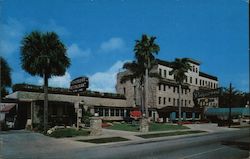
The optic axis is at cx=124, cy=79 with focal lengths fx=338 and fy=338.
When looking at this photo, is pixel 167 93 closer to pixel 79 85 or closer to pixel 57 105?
pixel 57 105

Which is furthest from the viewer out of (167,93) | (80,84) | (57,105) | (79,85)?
(167,93)

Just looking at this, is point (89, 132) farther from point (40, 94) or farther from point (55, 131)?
point (40, 94)

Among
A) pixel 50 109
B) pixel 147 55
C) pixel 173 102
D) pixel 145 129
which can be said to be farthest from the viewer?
pixel 173 102

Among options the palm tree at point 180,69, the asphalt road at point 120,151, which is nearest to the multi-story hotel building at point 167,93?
the palm tree at point 180,69

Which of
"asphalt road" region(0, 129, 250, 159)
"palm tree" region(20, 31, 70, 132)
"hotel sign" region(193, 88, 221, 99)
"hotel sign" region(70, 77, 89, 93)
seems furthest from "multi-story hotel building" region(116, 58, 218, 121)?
"asphalt road" region(0, 129, 250, 159)

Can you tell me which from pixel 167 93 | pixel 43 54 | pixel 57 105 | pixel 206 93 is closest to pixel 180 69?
pixel 167 93

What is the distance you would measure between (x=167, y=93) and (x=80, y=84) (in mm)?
33264

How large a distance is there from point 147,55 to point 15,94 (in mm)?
19497

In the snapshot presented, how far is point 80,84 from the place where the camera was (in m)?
34.7

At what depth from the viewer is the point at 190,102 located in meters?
73.2

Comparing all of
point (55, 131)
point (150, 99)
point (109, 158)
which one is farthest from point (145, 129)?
point (150, 99)

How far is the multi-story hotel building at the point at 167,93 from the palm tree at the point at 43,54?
83.5 ft

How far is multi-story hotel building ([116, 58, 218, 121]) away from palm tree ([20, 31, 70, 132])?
1002 inches

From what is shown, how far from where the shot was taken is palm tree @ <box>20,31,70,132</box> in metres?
30.8
